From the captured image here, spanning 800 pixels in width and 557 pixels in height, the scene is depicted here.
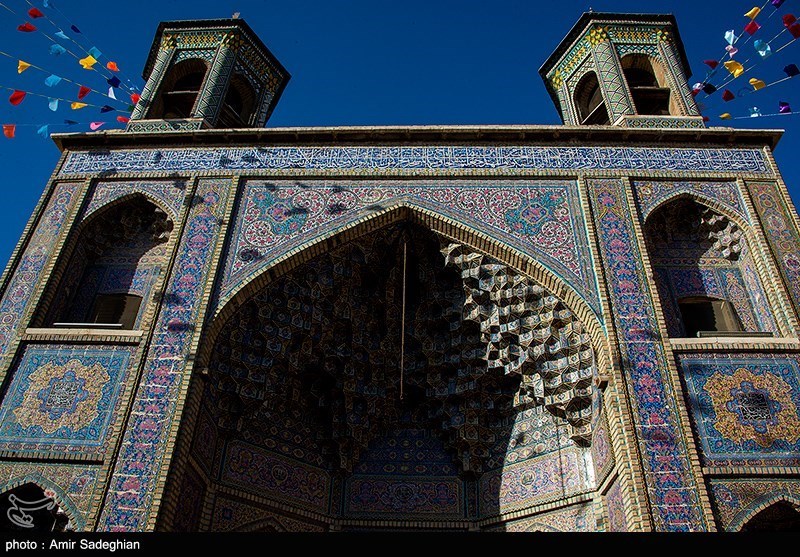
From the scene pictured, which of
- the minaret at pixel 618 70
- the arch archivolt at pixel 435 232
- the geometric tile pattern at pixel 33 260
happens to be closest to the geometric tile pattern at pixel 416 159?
the geometric tile pattern at pixel 33 260

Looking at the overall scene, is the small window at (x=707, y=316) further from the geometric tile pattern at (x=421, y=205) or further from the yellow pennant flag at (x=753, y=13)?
the yellow pennant flag at (x=753, y=13)

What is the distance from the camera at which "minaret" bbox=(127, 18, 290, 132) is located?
26.8 feet

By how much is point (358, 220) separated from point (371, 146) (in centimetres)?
102

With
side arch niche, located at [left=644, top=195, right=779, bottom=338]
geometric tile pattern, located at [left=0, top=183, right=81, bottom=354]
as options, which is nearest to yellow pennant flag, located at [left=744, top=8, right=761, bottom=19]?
side arch niche, located at [left=644, top=195, right=779, bottom=338]

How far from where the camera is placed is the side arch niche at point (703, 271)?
6020mm

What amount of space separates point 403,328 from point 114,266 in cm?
281

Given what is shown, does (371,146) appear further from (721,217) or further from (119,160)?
(721,217)

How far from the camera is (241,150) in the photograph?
279 inches

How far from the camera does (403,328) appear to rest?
6.38m

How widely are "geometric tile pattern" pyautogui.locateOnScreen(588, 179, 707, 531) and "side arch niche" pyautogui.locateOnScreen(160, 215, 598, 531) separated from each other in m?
0.41

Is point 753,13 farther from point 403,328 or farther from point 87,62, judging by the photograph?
point 87,62

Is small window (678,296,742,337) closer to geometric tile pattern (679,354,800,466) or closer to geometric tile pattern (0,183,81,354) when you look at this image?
geometric tile pattern (679,354,800,466)

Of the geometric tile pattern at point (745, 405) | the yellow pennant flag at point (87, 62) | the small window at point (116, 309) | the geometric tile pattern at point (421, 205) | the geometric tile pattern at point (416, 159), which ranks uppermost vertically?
the yellow pennant flag at point (87, 62)

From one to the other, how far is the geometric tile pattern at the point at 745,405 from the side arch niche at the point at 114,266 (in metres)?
4.53
